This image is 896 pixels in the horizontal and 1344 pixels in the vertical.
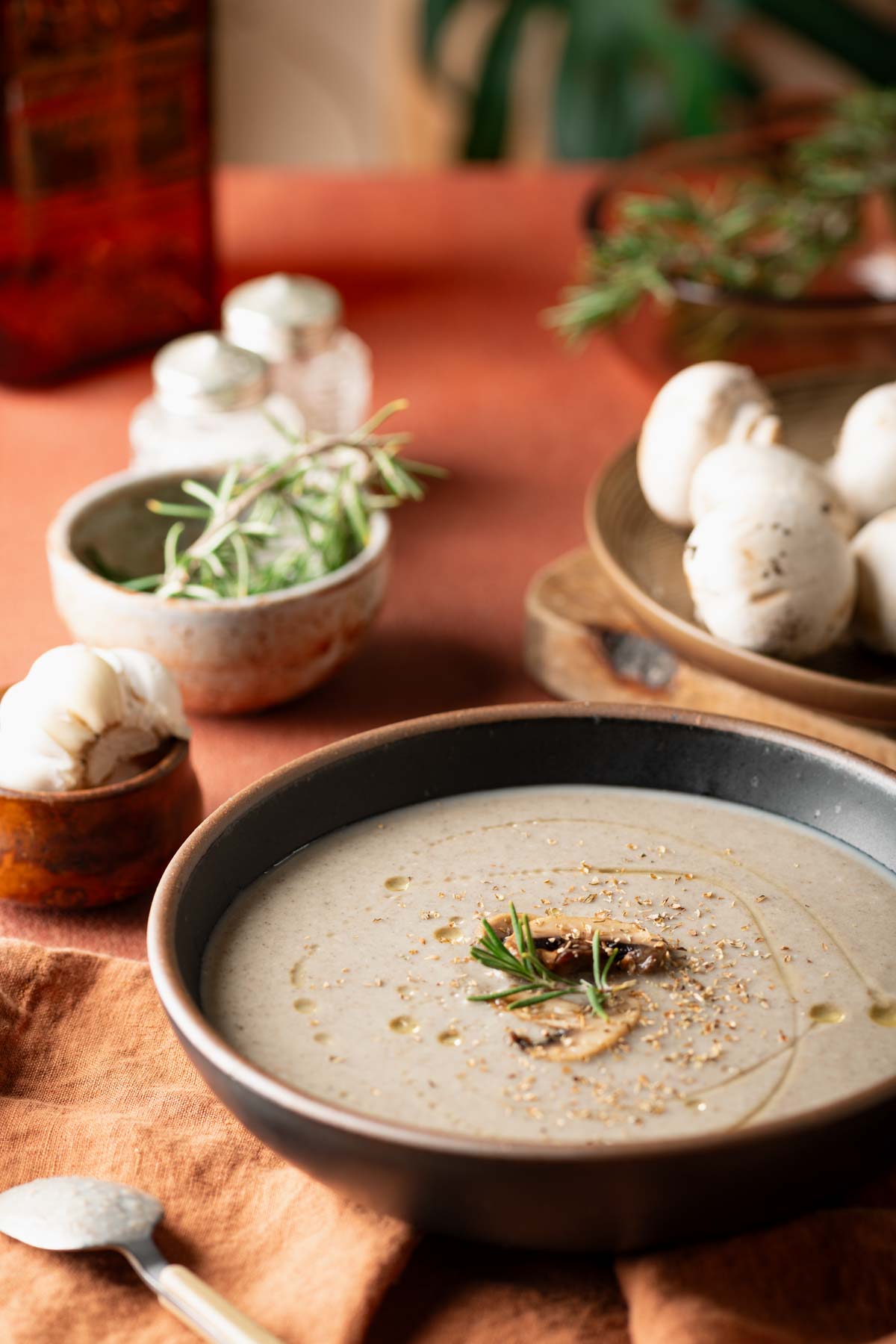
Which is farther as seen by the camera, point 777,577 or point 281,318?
point 281,318

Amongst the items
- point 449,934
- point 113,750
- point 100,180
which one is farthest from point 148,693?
point 100,180

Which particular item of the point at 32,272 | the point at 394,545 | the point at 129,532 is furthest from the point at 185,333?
the point at 129,532

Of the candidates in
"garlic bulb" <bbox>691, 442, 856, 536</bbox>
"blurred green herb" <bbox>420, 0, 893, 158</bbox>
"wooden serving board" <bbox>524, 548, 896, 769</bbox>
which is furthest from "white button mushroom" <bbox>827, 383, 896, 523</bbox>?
"blurred green herb" <bbox>420, 0, 893, 158</bbox>

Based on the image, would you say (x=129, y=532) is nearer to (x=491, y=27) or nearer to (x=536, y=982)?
(x=536, y=982)

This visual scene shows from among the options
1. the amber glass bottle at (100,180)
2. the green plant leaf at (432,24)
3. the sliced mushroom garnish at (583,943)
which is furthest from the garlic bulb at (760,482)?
the green plant leaf at (432,24)

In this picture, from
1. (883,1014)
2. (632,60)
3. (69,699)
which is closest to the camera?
(883,1014)

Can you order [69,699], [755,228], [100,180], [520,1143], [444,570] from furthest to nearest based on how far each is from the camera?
[755,228], [100,180], [444,570], [69,699], [520,1143]

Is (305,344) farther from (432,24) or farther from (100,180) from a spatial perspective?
(432,24)

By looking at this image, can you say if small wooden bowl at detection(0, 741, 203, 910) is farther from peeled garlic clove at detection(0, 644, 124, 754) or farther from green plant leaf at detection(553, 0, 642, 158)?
green plant leaf at detection(553, 0, 642, 158)
